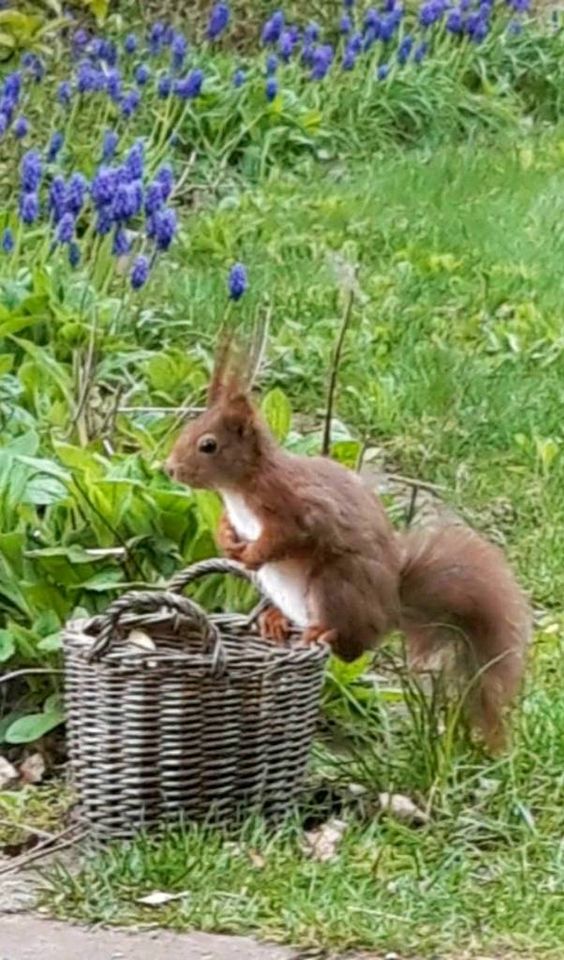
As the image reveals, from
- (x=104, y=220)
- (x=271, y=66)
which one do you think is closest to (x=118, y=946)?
(x=104, y=220)

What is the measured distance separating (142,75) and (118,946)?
5.00 m

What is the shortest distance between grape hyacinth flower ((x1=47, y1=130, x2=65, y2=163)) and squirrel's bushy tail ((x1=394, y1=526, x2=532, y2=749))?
3.04 meters

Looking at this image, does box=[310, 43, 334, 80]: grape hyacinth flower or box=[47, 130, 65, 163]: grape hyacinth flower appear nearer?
box=[47, 130, 65, 163]: grape hyacinth flower

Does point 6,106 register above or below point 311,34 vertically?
above

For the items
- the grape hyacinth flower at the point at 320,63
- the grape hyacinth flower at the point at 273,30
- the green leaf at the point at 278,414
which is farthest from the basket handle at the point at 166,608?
the grape hyacinth flower at the point at 273,30

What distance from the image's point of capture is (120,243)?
233 inches

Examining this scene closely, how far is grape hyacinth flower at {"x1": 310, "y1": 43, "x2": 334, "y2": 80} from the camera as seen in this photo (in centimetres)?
929

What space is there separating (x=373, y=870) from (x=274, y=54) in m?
6.02

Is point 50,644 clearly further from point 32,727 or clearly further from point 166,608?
point 166,608

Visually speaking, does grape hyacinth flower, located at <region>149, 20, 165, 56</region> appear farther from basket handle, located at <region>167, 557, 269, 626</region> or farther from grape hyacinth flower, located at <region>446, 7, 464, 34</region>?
basket handle, located at <region>167, 557, 269, 626</region>

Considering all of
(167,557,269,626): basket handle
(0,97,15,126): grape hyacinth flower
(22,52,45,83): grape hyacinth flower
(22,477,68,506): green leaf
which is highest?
(167,557,269,626): basket handle

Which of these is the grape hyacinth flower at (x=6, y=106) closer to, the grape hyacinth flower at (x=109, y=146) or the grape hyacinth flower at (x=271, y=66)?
the grape hyacinth flower at (x=109, y=146)

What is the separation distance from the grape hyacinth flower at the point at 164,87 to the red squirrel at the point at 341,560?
3.82 meters

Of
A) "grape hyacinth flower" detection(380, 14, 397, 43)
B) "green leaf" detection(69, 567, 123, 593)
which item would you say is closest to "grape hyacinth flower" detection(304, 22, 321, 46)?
"grape hyacinth flower" detection(380, 14, 397, 43)
